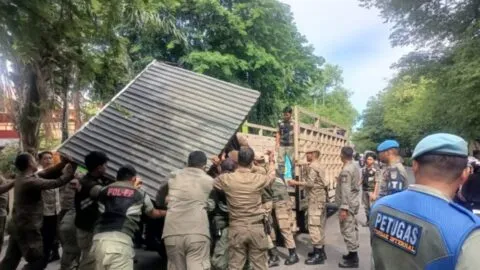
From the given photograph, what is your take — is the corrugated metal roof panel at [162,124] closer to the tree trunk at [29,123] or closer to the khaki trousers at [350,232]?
the khaki trousers at [350,232]

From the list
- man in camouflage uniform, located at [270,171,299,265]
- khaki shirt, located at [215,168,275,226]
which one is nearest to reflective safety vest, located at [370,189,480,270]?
khaki shirt, located at [215,168,275,226]

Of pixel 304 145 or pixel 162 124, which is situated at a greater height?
pixel 162 124

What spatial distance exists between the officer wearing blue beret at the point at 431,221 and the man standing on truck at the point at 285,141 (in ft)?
20.2

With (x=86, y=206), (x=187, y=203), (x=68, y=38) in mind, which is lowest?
(x=86, y=206)

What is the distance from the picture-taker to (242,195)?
202 inches

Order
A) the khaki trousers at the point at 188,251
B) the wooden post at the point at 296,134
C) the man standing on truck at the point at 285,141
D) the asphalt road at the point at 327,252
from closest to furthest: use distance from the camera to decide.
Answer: the khaki trousers at the point at 188,251, the asphalt road at the point at 327,252, the wooden post at the point at 296,134, the man standing on truck at the point at 285,141

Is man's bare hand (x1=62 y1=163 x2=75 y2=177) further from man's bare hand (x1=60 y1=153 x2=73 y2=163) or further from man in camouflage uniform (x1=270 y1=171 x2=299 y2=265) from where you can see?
man in camouflage uniform (x1=270 y1=171 x2=299 y2=265)

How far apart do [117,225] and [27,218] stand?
73.1 inches

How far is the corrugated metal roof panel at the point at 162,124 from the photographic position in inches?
207

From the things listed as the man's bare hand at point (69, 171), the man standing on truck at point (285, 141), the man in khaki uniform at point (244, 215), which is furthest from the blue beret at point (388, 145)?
the man's bare hand at point (69, 171)

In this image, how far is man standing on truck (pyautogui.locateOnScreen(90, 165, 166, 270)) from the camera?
167 inches

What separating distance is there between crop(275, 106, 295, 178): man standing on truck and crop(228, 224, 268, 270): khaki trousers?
3.17 metres

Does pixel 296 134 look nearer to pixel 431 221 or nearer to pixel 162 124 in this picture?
pixel 162 124

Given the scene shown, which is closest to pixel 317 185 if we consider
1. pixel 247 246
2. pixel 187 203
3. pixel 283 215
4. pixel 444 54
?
pixel 283 215
